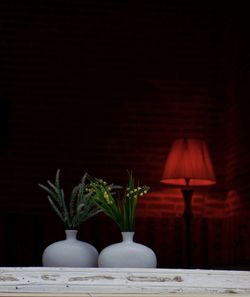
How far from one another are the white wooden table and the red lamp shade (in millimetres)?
2813

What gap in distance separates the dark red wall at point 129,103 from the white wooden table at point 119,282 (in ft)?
10.0

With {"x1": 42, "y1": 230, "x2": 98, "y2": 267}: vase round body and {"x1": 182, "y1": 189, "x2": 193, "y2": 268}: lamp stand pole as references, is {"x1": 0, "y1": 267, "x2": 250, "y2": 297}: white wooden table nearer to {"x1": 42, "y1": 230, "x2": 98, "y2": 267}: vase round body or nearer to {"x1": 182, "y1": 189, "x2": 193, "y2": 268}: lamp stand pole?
{"x1": 42, "y1": 230, "x2": 98, "y2": 267}: vase round body

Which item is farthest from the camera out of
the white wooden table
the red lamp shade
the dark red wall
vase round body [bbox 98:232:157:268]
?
the dark red wall

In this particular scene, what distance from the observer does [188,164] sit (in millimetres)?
4656

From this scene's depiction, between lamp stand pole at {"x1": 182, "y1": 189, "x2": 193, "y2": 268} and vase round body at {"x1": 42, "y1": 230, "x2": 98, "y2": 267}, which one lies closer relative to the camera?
vase round body at {"x1": 42, "y1": 230, "x2": 98, "y2": 267}

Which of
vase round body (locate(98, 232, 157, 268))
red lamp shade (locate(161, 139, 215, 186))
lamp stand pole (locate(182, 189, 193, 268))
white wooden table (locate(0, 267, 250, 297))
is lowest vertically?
white wooden table (locate(0, 267, 250, 297))

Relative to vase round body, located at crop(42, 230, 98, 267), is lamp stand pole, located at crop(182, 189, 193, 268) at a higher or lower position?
higher

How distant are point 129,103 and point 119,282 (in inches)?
136

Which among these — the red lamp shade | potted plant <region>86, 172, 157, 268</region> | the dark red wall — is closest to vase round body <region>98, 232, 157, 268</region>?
potted plant <region>86, 172, 157, 268</region>

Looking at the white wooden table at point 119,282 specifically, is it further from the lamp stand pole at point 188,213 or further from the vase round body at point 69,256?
the lamp stand pole at point 188,213

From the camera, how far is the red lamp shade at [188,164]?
4.65m

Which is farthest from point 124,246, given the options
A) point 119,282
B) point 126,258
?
point 119,282

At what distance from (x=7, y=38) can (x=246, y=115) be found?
1.72 metres

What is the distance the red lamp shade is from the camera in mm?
4648
